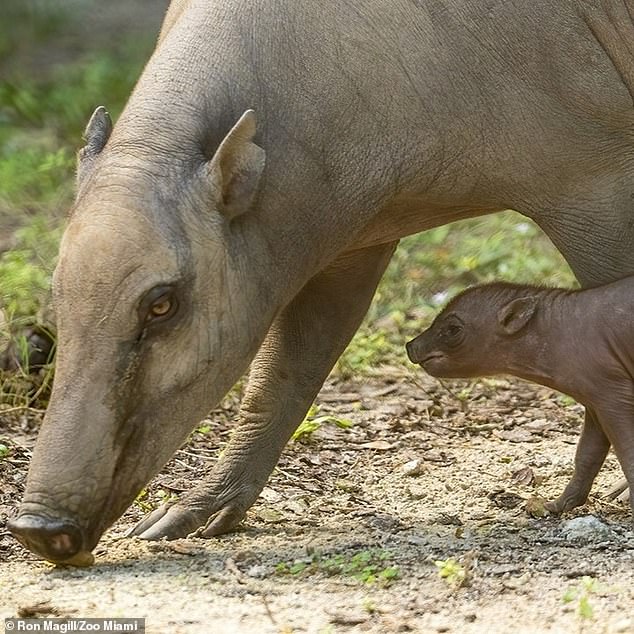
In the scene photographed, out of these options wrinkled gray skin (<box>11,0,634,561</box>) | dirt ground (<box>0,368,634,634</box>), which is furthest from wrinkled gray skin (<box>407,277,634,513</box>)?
dirt ground (<box>0,368,634,634</box>)

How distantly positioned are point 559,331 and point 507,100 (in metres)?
0.98

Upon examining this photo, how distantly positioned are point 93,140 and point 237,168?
0.58 metres

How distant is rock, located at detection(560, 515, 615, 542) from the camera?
5.85 meters

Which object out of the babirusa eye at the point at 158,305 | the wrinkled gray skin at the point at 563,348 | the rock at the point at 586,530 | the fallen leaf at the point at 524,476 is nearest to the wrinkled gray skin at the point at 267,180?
the babirusa eye at the point at 158,305

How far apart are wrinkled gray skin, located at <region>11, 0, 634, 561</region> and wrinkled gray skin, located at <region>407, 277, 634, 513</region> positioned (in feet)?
0.62

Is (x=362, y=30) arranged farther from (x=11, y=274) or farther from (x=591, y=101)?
(x=11, y=274)

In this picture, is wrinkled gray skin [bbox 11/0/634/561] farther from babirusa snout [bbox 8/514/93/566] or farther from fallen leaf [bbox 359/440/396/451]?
fallen leaf [bbox 359/440/396/451]

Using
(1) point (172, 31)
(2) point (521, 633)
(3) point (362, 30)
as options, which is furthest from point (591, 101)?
(2) point (521, 633)

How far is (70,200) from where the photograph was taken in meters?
10.9

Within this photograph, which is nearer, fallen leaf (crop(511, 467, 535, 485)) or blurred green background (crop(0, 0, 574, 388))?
fallen leaf (crop(511, 467, 535, 485))

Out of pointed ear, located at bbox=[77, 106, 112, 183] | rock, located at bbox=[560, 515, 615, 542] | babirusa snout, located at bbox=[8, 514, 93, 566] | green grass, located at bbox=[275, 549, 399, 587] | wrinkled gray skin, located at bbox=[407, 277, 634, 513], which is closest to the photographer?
babirusa snout, located at bbox=[8, 514, 93, 566]

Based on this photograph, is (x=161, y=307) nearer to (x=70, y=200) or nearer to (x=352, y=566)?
(x=352, y=566)

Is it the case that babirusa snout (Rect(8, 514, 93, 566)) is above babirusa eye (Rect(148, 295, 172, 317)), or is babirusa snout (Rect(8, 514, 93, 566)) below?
below

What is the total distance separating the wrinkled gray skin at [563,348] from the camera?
19.6 ft
